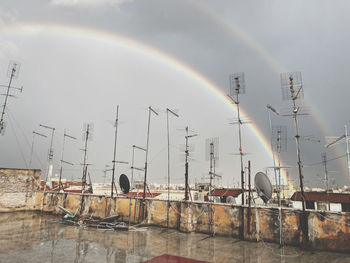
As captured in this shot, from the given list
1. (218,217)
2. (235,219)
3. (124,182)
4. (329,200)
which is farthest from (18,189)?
(329,200)

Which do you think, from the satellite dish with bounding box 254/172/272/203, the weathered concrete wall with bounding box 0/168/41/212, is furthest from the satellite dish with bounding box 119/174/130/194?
the weathered concrete wall with bounding box 0/168/41/212

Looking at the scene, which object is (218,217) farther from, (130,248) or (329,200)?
(329,200)

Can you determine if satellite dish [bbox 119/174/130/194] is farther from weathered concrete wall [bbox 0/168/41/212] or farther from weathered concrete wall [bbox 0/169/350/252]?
weathered concrete wall [bbox 0/168/41/212]

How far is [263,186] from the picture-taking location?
12.5 metres

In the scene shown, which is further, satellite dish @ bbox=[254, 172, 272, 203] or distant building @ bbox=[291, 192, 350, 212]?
distant building @ bbox=[291, 192, 350, 212]

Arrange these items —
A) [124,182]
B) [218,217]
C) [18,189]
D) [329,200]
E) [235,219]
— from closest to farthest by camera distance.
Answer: [235,219] → [218,217] → [124,182] → [18,189] → [329,200]

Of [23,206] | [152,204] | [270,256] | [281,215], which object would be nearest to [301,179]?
[281,215]

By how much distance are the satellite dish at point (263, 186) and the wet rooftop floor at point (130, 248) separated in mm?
2347

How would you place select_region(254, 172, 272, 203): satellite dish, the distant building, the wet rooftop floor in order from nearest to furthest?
the wet rooftop floor
select_region(254, 172, 272, 203): satellite dish
the distant building

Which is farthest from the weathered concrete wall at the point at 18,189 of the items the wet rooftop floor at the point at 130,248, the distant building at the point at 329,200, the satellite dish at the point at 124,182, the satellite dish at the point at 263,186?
the distant building at the point at 329,200

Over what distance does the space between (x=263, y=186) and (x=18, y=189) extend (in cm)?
2287

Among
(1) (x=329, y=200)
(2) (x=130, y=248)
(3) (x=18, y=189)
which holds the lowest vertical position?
(2) (x=130, y=248)

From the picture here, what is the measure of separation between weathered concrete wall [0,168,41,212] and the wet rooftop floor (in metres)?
9.65

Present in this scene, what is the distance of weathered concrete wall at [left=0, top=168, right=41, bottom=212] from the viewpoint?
70.9ft
